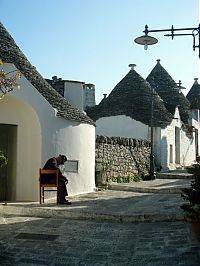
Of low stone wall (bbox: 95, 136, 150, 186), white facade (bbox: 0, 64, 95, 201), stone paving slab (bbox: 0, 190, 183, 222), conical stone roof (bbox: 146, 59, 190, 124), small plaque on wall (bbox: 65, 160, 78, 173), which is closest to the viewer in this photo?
stone paving slab (bbox: 0, 190, 183, 222)

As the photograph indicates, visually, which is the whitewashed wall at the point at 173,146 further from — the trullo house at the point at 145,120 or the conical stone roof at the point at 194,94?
the conical stone roof at the point at 194,94

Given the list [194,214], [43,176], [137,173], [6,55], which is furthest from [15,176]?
[137,173]

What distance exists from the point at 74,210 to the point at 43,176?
61.0 inches

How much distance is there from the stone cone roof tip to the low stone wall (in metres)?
2.82

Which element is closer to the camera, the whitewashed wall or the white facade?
the white facade

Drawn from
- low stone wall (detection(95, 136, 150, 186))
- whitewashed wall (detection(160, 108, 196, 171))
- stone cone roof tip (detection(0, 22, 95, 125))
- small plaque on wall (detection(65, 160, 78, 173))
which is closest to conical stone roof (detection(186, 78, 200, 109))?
whitewashed wall (detection(160, 108, 196, 171))

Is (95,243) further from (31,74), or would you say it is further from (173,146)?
(173,146)

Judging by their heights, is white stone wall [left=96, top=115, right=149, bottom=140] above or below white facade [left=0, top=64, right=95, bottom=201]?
above

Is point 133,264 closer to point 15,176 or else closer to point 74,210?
point 74,210

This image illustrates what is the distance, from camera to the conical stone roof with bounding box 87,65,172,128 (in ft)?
74.8

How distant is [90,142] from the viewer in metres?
13.1

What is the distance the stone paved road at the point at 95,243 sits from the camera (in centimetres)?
534

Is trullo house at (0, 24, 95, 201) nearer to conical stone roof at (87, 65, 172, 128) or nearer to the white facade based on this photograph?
the white facade

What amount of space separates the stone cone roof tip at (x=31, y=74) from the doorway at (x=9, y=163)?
154 centimetres
